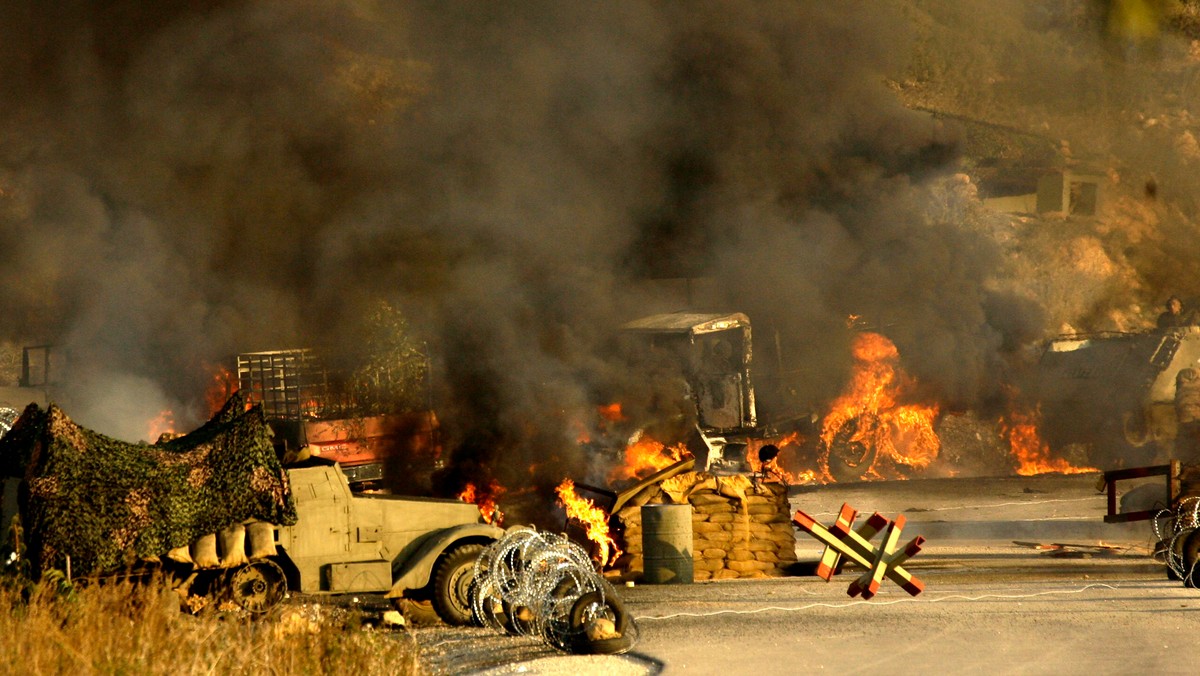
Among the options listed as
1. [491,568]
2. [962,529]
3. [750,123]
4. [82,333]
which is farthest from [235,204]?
[491,568]

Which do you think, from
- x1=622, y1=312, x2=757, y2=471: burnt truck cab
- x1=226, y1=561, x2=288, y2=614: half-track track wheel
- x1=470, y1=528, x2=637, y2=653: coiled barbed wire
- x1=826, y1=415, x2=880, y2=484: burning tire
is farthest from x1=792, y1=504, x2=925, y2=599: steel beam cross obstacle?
x1=826, y1=415, x2=880, y2=484: burning tire

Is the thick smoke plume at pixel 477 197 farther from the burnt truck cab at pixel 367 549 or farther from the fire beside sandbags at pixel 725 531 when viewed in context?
the burnt truck cab at pixel 367 549

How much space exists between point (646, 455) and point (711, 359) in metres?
6.73

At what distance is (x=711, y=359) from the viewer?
30.8m

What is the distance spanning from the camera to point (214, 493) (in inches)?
515

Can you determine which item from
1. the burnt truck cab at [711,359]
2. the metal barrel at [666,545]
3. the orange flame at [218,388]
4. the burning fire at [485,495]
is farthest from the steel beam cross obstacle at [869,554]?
the orange flame at [218,388]

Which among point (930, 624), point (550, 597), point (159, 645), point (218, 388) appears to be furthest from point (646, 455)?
point (159, 645)

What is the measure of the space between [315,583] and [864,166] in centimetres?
2743

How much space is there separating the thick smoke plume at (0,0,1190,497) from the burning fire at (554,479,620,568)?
2042mm

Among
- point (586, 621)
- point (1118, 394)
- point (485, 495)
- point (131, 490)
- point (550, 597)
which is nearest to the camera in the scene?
point (586, 621)

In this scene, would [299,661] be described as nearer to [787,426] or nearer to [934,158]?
[787,426]

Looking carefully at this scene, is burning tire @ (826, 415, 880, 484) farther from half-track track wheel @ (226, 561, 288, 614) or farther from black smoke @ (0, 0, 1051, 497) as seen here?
half-track track wheel @ (226, 561, 288, 614)

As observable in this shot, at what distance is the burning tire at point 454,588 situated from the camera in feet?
44.6

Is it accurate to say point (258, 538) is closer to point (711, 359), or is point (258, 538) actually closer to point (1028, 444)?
point (711, 359)
